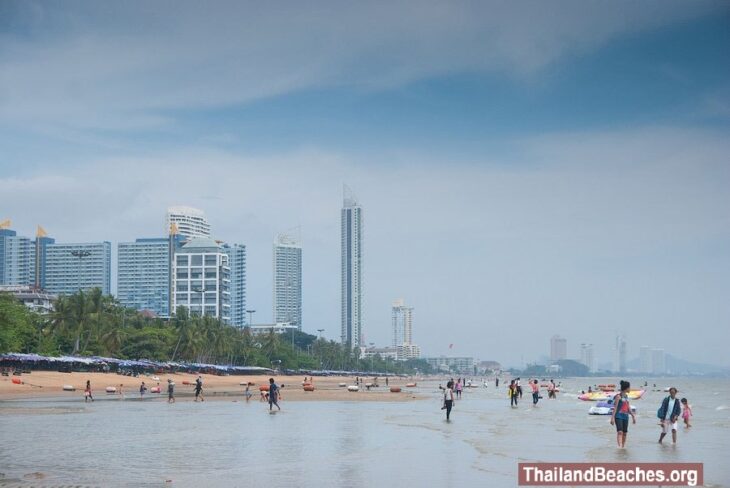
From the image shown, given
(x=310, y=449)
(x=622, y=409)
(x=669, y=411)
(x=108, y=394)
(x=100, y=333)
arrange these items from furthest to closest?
1. (x=100, y=333)
2. (x=108, y=394)
3. (x=669, y=411)
4. (x=310, y=449)
5. (x=622, y=409)

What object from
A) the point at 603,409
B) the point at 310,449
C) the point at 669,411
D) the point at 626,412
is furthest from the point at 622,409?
the point at 603,409

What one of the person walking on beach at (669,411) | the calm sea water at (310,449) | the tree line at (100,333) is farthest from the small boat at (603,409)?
the tree line at (100,333)

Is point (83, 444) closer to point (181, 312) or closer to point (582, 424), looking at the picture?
point (582, 424)

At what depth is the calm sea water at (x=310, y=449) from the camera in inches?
766

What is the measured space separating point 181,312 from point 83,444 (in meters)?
130

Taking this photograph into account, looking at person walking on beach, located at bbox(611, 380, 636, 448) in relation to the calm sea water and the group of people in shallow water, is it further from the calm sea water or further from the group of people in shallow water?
the calm sea water

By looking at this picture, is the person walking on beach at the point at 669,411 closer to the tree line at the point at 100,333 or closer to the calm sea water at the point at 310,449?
the calm sea water at the point at 310,449

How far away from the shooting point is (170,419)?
1581 inches

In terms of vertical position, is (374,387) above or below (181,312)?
below

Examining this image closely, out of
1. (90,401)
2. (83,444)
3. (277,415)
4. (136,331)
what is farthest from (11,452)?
(136,331)

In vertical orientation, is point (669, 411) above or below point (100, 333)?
above

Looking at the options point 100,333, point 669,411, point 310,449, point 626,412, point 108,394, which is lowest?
point 108,394

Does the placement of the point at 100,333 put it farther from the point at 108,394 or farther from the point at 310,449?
the point at 310,449

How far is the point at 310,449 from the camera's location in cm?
2581
